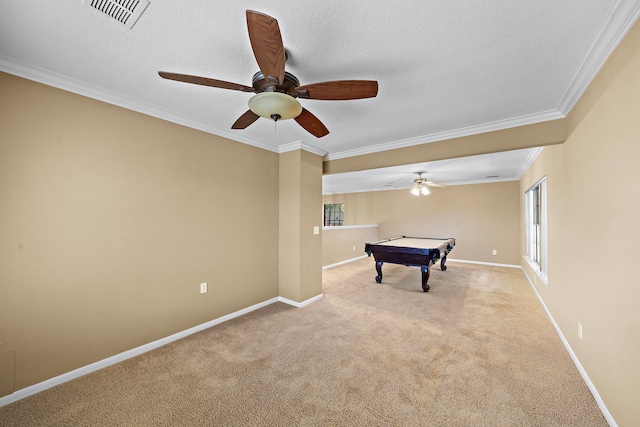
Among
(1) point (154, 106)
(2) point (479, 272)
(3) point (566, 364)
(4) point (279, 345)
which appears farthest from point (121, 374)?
(2) point (479, 272)

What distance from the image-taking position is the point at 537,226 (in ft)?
13.2

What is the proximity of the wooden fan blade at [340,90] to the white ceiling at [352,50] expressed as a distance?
0.80ft

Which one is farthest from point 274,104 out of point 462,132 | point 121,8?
point 462,132

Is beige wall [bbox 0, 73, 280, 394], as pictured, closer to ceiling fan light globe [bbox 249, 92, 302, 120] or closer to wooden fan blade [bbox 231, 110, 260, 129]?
wooden fan blade [bbox 231, 110, 260, 129]

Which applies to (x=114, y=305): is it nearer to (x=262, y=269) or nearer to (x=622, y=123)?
(x=262, y=269)

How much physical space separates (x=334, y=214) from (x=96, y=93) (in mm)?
7891

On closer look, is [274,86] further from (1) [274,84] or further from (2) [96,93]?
(2) [96,93]

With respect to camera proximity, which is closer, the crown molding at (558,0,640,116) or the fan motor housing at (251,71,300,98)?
the crown molding at (558,0,640,116)

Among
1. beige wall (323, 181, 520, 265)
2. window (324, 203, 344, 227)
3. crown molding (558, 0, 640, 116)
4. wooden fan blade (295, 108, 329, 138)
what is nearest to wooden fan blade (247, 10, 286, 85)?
wooden fan blade (295, 108, 329, 138)

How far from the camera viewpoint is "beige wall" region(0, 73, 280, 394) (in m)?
1.77

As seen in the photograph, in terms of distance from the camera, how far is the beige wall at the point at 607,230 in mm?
1330

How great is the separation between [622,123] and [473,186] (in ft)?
18.1

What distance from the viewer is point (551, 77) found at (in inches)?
73.2

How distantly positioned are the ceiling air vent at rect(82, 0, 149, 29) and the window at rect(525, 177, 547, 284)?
432cm
